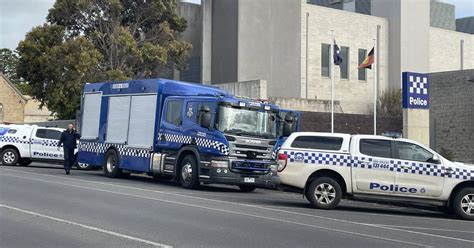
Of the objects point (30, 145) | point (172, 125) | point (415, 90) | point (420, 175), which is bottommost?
point (420, 175)

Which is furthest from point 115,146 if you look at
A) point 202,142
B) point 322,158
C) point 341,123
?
Result: point 341,123

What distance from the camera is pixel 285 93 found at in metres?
44.6

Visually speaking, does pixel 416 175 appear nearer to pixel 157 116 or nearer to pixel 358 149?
pixel 358 149

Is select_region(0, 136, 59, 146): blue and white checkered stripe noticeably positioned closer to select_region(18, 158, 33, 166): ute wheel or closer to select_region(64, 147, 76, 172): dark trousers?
select_region(18, 158, 33, 166): ute wheel

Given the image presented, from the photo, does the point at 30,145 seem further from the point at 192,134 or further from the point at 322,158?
the point at 322,158

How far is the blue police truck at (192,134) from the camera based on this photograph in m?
18.2

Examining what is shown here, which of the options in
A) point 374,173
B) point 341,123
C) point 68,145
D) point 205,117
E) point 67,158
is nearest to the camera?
point 374,173

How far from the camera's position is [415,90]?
846 inches

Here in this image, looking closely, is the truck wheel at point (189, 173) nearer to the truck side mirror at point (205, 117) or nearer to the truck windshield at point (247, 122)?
the truck side mirror at point (205, 117)

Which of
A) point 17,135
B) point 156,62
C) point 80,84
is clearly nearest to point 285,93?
point 156,62

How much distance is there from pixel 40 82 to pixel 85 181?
52.2 ft

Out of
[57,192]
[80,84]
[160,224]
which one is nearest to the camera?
[160,224]

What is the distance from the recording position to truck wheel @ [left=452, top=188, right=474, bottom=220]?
47.2ft

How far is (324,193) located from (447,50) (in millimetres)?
43293
